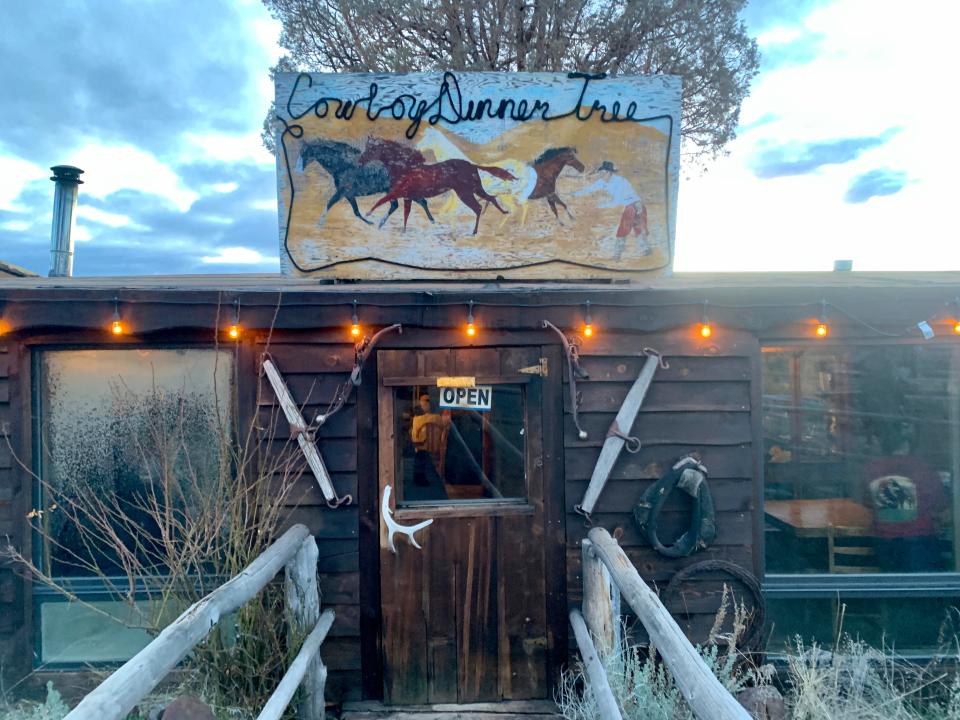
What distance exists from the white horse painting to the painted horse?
39 mm

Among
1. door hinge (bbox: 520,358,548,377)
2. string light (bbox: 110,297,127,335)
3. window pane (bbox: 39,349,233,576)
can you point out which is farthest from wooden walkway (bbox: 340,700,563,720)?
string light (bbox: 110,297,127,335)

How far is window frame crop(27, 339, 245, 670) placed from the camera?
3.90 meters

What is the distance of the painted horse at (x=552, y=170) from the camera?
13.4ft

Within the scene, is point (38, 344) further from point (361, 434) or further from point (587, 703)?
point (587, 703)

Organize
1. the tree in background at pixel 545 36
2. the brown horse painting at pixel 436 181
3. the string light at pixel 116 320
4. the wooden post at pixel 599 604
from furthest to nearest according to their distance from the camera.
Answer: the tree in background at pixel 545 36
the brown horse painting at pixel 436 181
the string light at pixel 116 320
the wooden post at pixel 599 604

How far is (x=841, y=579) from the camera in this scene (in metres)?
4.13

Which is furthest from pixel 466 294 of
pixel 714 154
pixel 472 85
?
pixel 714 154

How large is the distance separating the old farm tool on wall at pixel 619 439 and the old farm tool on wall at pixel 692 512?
0.84 feet

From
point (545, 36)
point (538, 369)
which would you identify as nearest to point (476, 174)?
point (538, 369)

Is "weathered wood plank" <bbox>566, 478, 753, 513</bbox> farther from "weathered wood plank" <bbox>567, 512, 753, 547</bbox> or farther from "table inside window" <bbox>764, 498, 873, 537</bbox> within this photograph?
"table inside window" <bbox>764, 498, 873, 537</bbox>

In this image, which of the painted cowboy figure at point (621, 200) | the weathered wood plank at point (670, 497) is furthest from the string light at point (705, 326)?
the weathered wood plank at point (670, 497)

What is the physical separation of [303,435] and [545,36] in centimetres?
760

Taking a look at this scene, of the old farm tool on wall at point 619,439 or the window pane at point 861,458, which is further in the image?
the window pane at point 861,458

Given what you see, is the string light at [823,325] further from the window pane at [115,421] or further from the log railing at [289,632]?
the window pane at [115,421]
